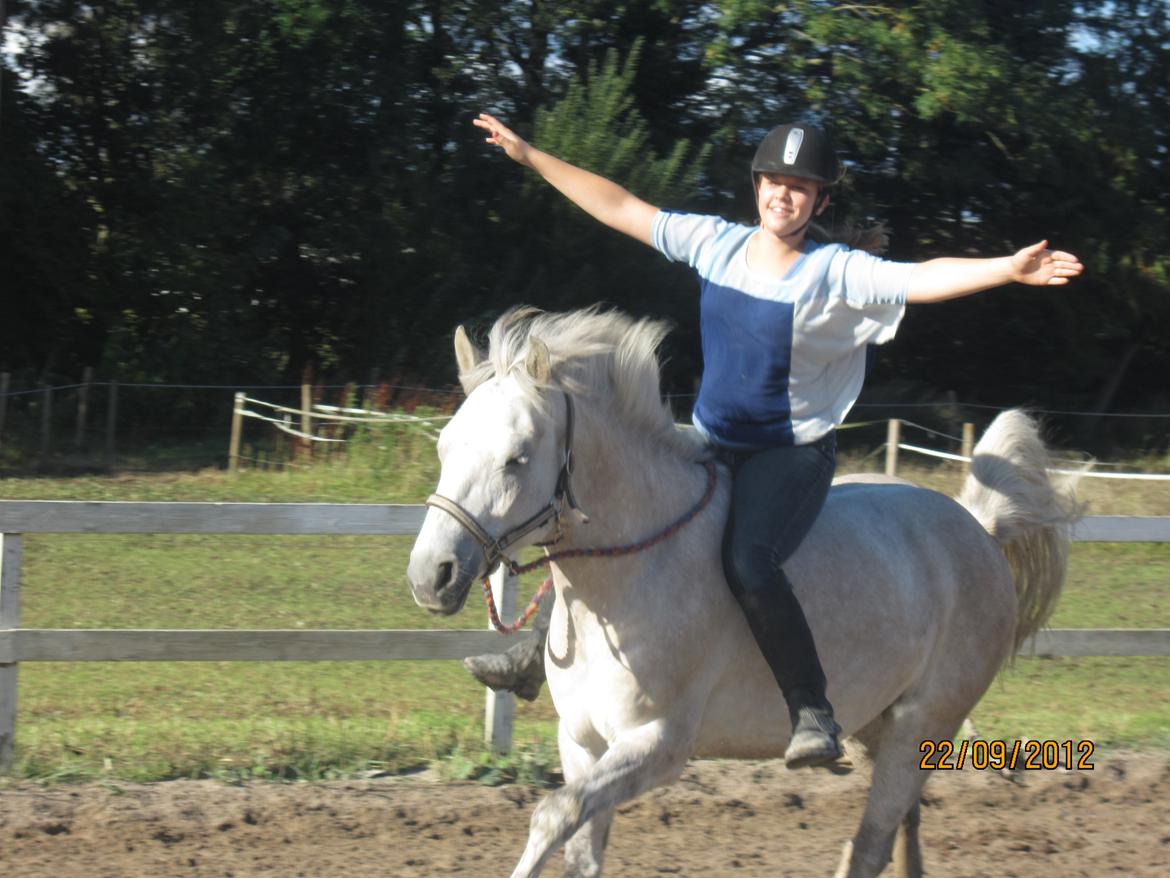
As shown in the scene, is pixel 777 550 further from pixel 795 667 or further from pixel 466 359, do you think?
pixel 466 359

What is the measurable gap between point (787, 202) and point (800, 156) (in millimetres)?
135

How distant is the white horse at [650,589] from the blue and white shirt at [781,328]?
7.4 inches

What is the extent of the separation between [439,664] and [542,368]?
204 inches

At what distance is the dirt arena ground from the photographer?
15.3 feet

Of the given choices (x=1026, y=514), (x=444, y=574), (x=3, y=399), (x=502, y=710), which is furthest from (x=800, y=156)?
(x=3, y=399)

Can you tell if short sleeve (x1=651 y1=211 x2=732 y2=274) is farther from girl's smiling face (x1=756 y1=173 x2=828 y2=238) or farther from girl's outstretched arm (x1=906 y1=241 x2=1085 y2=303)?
girl's outstretched arm (x1=906 y1=241 x2=1085 y2=303)

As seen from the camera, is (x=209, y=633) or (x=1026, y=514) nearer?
(x=1026, y=514)

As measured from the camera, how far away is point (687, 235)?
3984 millimetres

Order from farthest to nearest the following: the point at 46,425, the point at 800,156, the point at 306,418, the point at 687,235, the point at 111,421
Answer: the point at 111,421, the point at 46,425, the point at 306,418, the point at 687,235, the point at 800,156

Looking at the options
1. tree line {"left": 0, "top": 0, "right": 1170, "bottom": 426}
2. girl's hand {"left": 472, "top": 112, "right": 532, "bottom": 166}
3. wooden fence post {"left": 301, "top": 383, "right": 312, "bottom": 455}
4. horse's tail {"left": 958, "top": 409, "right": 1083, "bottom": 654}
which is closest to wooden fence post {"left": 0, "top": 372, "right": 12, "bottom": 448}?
tree line {"left": 0, "top": 0, "right": 1170, "bottom": 426}

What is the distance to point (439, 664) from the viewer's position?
8164mm

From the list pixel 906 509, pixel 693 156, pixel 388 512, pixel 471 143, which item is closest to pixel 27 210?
pixel 471 143

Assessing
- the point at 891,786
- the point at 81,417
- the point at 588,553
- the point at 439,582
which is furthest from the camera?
the point at 81,417
